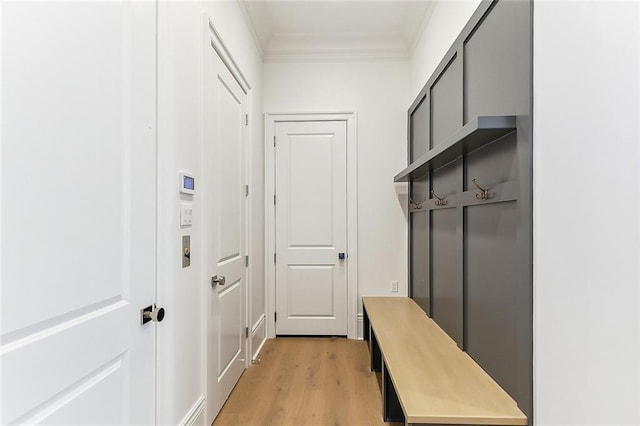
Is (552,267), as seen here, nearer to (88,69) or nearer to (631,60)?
(631,60)

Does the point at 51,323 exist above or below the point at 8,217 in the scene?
below

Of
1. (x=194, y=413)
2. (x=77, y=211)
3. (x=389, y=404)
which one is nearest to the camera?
(x=77, y=211)

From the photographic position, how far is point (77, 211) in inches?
36.2

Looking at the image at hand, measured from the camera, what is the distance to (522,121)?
49.3 inches

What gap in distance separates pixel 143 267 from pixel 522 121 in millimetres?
1554

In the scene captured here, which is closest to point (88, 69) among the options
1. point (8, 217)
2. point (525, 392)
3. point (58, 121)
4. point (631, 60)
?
point (58, 121)

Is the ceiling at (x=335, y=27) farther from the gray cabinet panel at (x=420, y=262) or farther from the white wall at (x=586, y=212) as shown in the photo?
the white wall at (x=586, y=212)

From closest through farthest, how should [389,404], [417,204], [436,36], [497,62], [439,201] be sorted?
[497,62] → [389,404] → [439,201] → [436,36] → [417,204]

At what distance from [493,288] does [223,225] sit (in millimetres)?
1603

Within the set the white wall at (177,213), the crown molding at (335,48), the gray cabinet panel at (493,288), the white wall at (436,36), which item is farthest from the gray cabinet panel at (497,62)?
the crown molding at (335,48)

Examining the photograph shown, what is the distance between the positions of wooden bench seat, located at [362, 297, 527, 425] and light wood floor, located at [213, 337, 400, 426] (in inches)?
11.6

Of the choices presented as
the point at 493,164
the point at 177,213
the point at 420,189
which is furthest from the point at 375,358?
the point at 177,213

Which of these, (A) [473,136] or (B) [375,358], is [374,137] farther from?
(B) [375,358]

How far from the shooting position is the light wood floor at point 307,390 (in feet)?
6.63
